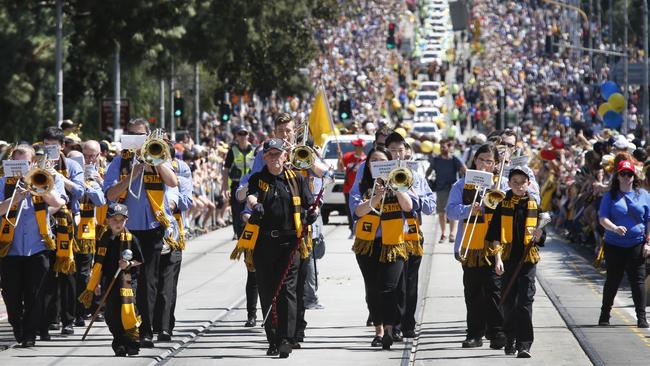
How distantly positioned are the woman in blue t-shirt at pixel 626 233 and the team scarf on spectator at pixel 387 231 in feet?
9.23

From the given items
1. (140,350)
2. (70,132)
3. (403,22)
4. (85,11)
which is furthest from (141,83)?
(403,22)

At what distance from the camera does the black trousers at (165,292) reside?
1512cm

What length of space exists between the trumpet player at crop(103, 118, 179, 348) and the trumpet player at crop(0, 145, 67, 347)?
21.8 inches

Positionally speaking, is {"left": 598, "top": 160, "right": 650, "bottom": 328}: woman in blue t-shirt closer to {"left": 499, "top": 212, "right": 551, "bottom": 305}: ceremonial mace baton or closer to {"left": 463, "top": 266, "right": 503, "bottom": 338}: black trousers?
{"left": 463, "top": 266, "right": 503, "bottom": 338}: black trousers

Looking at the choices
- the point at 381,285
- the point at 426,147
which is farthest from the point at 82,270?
the point at 426,147

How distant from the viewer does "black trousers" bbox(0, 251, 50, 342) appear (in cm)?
1475

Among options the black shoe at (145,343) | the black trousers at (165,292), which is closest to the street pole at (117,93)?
the black trousers at (165,292)

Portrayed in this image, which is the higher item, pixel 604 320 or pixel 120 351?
pixel 120 351

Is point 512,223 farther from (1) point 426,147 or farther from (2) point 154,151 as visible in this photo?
(1) point 426,147

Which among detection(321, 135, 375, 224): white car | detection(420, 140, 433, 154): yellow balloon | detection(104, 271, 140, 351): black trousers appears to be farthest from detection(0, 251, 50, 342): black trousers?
detection(420, 140, 433, 154): yellow balloon

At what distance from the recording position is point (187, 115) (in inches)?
3108

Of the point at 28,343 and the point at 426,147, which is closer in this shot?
the point at 28,343

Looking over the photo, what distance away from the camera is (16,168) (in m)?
14.5

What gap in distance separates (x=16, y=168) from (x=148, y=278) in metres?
1.42
